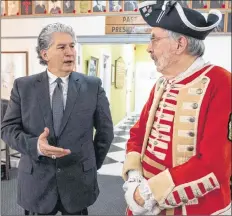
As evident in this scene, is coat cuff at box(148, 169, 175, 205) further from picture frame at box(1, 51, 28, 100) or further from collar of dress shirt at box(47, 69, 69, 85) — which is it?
picture frame at box(1, 51, 28, 100)

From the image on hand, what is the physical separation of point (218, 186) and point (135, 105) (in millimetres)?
8316

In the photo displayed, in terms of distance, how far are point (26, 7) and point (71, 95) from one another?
250cm

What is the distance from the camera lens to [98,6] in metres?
3.32

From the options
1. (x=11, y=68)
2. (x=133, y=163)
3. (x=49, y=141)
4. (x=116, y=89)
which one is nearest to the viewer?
(x=133, y=163)

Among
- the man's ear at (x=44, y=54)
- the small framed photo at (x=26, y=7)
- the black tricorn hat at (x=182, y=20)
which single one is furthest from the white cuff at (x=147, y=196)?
the small framed photo at (x=26, y=7)

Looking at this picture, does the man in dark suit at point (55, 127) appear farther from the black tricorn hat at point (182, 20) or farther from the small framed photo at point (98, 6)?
the small framed photo at point (98, 6)

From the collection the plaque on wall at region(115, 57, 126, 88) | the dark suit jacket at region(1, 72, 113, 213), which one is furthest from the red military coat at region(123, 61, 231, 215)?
the plaque on wall at region(115, 57, 126, 88)

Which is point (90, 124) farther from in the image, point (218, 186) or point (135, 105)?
point (135, 105)

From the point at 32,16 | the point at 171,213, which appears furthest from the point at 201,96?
the point at 32,16

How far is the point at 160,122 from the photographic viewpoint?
3.34 ft

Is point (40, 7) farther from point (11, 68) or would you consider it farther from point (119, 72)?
point (119, 72)

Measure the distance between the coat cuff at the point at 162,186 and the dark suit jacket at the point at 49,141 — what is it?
1.88ft

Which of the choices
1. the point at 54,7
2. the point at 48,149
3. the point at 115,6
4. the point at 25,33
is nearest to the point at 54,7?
the point at 54,7

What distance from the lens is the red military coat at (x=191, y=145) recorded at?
2.85 feet
